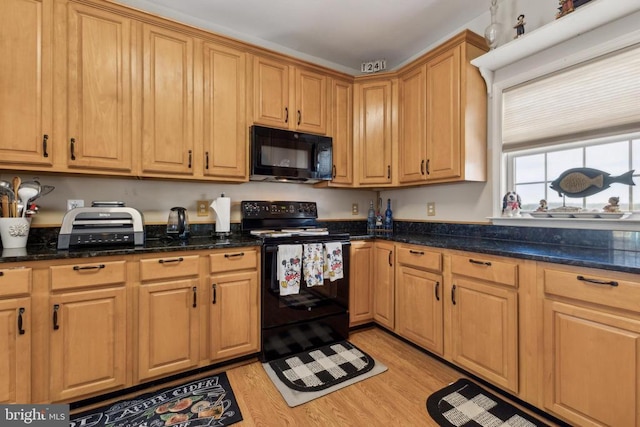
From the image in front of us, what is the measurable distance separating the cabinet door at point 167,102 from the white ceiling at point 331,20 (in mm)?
495

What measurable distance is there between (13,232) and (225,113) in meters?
1.47

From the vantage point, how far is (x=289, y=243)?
219 centimetres

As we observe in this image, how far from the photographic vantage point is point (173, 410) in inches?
64.0

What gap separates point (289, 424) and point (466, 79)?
254 centimetres

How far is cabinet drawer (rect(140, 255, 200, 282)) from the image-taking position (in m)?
1.76

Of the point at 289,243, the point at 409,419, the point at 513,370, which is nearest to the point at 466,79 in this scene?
the point at 289,243

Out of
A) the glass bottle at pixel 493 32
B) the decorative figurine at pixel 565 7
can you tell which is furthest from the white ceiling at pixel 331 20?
the decorative figurine at pixel 565 7

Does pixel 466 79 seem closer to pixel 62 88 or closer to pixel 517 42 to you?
pixel 517 42

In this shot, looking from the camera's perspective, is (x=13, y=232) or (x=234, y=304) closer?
(x=13, y=232)

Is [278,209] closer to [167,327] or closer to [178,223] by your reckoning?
[178,223]

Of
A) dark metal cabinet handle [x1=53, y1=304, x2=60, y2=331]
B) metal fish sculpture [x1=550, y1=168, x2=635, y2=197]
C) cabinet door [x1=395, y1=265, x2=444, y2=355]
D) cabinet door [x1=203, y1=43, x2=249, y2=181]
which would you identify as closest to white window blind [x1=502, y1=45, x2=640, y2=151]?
metal fish sculpture [x1=550, y1=168, x2=635, y2=197]

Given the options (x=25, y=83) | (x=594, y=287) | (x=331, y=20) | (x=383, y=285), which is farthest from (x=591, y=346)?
(x=25, y=83)

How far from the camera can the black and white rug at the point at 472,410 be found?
153cm

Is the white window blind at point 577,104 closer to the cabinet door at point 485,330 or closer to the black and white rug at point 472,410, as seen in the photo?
the cabinet door at point 485,330
